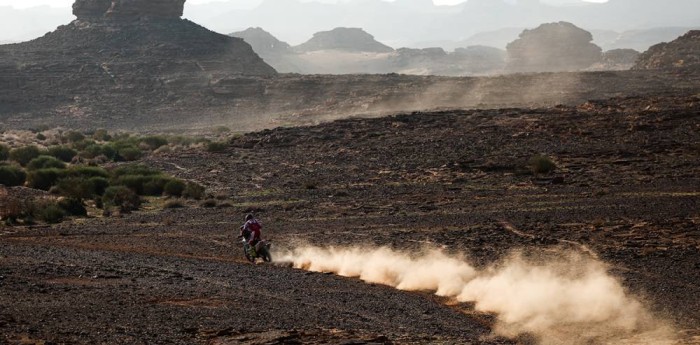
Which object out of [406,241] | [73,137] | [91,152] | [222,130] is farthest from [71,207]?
[222,130]

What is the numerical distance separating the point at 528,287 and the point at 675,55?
106725mm

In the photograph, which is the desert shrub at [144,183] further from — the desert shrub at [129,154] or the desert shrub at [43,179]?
the desert shrub at [129,154]

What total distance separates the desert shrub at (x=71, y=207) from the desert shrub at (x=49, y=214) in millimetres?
931

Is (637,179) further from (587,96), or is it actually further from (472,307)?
(587,96)

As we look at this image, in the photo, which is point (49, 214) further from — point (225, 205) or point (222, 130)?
point (222, 130)

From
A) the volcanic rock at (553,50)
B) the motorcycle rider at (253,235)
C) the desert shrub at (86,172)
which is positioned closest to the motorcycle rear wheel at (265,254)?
the motorcycle rider at (253,235)

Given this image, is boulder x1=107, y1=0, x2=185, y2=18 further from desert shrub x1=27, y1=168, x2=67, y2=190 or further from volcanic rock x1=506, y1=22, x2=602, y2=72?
desert shrub x1=27, y1=168, x2=67, y2=190

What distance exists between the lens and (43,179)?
4416 centimetres

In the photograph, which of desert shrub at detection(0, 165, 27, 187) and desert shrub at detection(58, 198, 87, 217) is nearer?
desert shrub at detection(58, 198, 87, 217)

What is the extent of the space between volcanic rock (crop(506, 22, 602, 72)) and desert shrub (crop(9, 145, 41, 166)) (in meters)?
130

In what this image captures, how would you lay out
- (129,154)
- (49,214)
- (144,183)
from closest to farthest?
(49,214), (144,183), (129,154)

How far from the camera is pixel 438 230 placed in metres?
30.0

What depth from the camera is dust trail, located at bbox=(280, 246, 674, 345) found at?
52.4 feet

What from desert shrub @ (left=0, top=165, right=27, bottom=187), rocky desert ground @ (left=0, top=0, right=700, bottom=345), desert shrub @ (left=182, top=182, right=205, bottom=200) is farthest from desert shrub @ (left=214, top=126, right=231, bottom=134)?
desert shrub @ (left=182, top=182, right=205, bottom=200)
